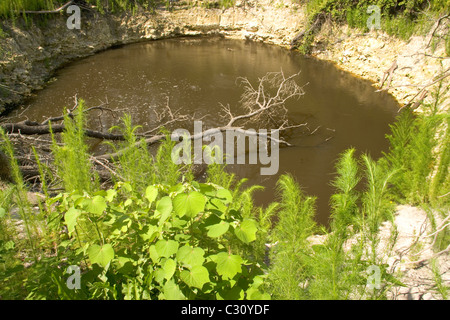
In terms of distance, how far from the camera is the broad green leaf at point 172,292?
167cm

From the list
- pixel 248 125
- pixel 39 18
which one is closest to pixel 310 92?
pixel 248 125

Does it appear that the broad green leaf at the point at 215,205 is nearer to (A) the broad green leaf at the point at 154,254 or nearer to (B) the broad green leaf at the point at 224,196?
(B) the broad green leaf at the point at 224,196

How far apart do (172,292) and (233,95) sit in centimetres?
719

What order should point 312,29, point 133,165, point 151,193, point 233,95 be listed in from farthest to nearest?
point 312,29 → point 233,95 → point 133,165 → point 151,193

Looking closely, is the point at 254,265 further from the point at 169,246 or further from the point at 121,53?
the point at 121,53

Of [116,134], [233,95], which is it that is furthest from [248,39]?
[116,134]

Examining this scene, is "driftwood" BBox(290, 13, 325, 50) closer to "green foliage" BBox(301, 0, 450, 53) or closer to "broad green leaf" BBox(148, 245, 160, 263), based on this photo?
"green foliage" BBox(301, 0, 450, 53)

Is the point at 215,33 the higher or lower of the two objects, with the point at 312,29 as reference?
lower

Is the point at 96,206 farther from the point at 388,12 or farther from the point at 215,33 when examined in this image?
the point at 215,33

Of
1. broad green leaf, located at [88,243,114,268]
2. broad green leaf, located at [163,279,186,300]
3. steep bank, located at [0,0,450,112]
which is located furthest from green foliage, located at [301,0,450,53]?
broad green leaf, located at [88,243,114,268]

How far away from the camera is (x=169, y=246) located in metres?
1.71

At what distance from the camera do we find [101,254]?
1703 millimetres

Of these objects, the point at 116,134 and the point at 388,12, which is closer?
the point at 116,134

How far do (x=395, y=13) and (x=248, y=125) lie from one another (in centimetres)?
638
